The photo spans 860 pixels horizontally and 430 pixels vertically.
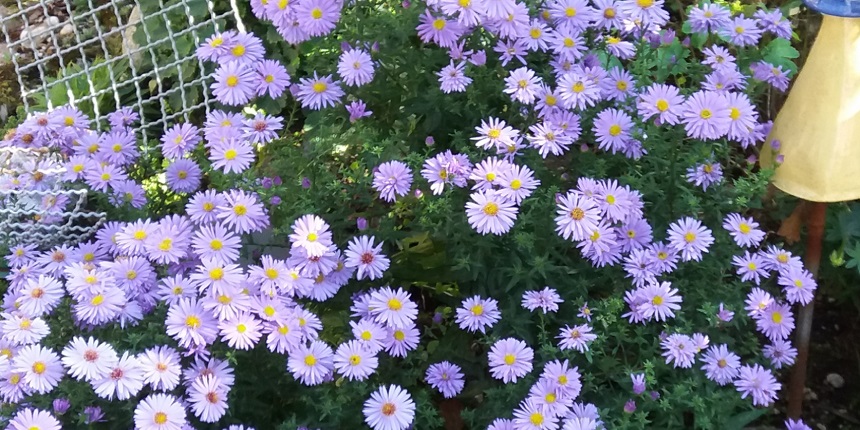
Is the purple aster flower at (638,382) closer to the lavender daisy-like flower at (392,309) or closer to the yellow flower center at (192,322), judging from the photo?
the lavender daisy-like flower at (392,309)

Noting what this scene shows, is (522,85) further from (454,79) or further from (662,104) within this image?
(662,104)

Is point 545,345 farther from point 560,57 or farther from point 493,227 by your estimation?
point 560,57

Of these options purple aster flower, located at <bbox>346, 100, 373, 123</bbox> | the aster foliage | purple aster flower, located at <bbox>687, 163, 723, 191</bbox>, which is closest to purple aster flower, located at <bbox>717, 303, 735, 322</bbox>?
the aster foliage

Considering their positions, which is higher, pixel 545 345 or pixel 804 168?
pixel 804 168

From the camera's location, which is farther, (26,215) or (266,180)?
(26,215)

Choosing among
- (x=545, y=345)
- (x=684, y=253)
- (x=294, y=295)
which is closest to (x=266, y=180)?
(x=294, y=295)

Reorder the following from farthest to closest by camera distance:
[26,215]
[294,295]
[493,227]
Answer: [26,215] → [294,295] → [493,227]
